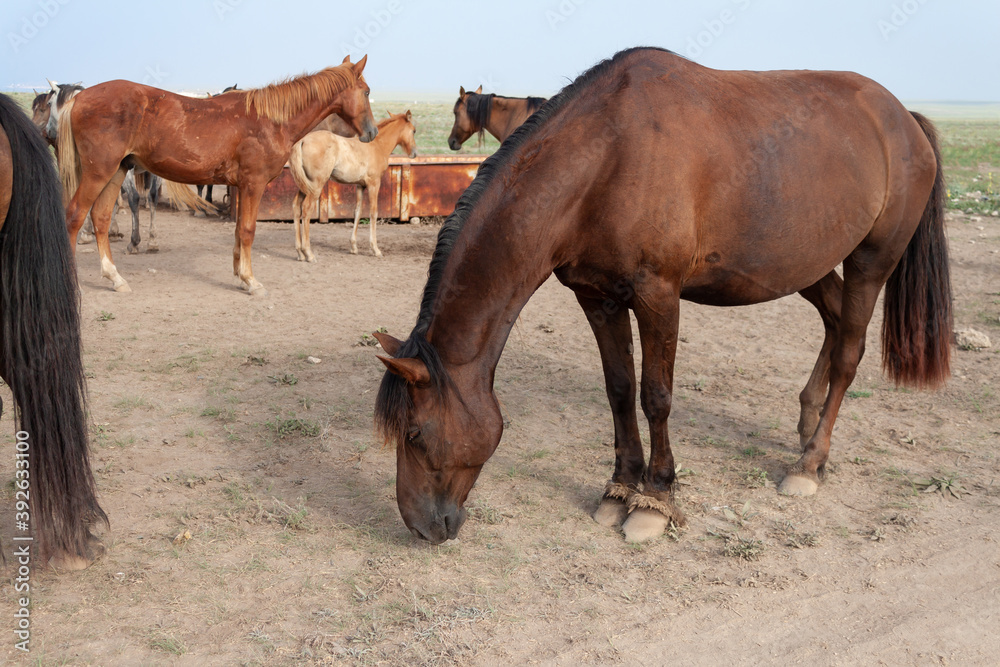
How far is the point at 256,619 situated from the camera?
278 centimetres

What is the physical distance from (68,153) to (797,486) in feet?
22.3

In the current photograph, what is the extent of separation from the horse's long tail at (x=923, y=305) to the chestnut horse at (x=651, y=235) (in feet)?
0.06

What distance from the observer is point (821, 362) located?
462 centimetres

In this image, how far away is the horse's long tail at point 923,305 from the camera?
430 centimetres

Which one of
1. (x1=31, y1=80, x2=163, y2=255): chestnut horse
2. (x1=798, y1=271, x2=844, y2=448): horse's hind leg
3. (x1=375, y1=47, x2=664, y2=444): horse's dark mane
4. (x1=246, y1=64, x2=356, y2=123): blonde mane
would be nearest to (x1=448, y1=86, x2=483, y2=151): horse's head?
(x1=246, y1=64, x2=356, y2=123): blonde mane

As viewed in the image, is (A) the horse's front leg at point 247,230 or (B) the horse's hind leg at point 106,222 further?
(A) the horse's front leg at point 247,230

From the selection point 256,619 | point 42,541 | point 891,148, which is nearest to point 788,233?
point 891,148

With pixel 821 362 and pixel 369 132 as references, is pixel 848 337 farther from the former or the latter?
pixel 369 132

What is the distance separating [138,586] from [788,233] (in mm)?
3158

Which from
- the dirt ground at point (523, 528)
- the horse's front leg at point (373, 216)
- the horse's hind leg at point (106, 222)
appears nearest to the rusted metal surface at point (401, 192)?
the horse's front leg at point (373, 216)

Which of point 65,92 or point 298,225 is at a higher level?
point 65,92

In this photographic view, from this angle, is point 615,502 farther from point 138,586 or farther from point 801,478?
point 138,586

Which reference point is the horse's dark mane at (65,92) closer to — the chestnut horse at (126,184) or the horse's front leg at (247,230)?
the chestnut horse at (126,184)

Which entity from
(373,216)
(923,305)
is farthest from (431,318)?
(373,216)
